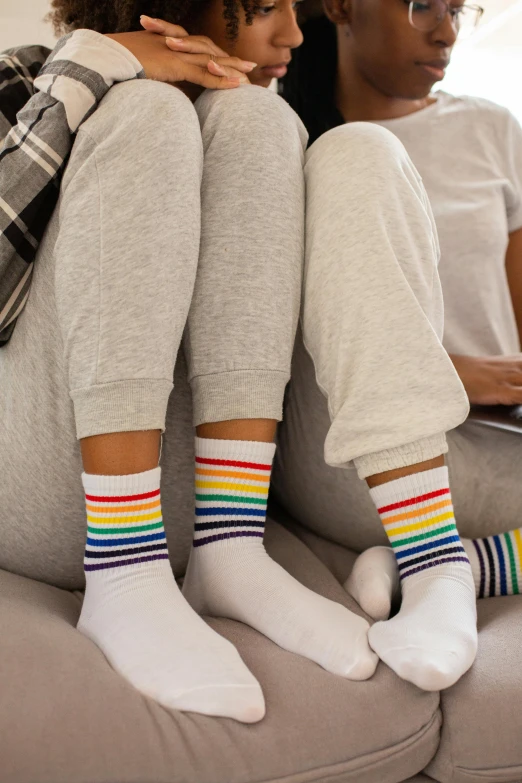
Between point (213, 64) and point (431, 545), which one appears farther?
point (213, 64)

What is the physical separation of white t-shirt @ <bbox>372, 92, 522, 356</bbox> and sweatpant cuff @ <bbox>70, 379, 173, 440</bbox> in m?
0.57

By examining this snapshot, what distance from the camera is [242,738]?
0.50 meters

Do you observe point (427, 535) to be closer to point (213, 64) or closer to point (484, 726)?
point (484, 726)

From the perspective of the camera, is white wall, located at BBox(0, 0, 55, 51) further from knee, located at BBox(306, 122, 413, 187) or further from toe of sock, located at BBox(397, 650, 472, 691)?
toe of sock, located at BBox(397, 650, 472, 691)

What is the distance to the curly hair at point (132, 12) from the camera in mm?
898

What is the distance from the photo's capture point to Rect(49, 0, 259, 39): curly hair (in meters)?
0.90

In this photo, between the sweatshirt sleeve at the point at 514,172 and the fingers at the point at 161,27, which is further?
the sweatshirt sleeve at the point at 514,172

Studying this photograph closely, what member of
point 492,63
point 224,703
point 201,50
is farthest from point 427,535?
point 492,63

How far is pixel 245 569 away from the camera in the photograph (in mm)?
628

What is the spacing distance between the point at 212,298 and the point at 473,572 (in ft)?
1.29

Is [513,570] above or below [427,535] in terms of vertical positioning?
below

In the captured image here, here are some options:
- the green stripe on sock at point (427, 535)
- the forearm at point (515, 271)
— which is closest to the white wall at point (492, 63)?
the forearm at point (515, 271)

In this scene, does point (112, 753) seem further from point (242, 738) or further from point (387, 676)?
point (387, 676)

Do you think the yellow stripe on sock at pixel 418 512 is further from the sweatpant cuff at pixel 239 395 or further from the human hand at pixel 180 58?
the human hand at pixel 180 58
